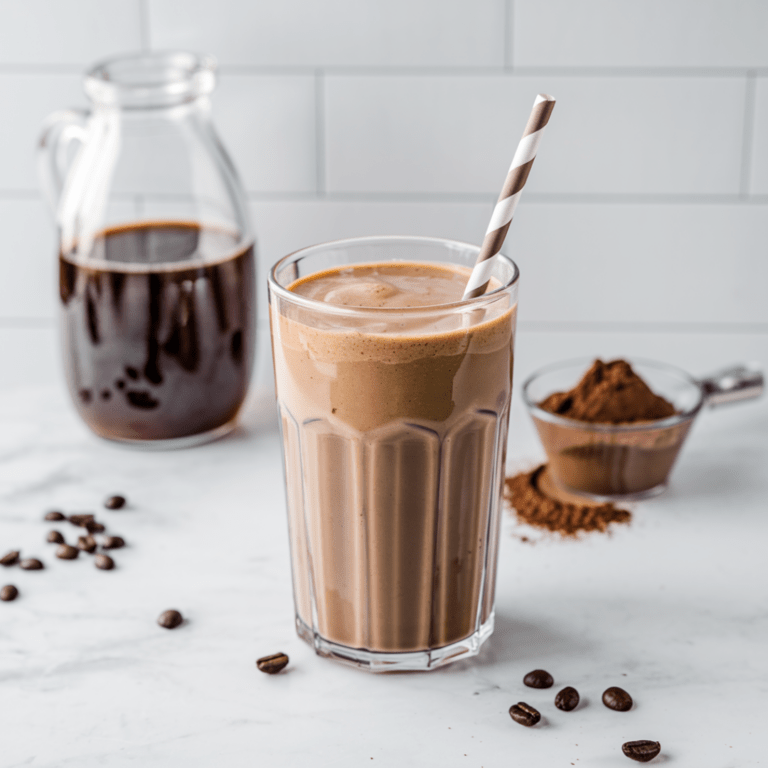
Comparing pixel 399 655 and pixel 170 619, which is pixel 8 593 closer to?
pixel 170 619

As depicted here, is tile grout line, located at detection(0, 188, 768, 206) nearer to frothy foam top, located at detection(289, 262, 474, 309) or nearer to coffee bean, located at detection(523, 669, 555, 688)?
frothy foam top, located at detection(289, 262, 474, 309)

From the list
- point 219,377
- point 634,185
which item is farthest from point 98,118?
point 634,185

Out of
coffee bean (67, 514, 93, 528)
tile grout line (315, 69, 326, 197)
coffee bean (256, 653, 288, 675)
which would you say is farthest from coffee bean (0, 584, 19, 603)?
tile grout line (315, 69, 326, 197)

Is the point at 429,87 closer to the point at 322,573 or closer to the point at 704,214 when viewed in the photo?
the point at 704,214

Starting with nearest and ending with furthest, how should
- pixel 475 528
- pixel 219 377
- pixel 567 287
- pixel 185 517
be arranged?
pixel 475 528 → pixel 185 517 → pixel 219 377 → pixel 567 287

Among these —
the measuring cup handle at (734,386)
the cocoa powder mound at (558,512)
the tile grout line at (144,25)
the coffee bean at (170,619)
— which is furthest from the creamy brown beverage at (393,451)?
the tile grout line at (144,25)
